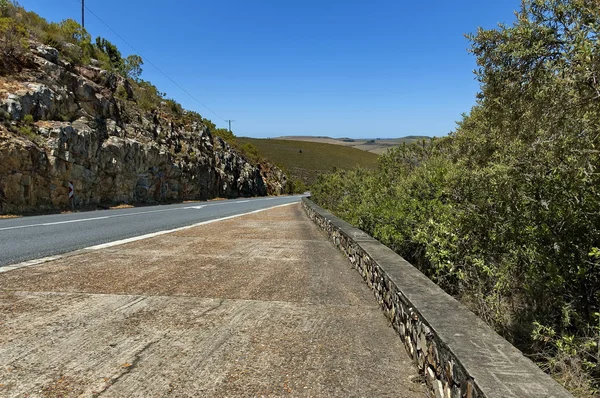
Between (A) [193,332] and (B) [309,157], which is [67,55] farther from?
(B) [309,157]

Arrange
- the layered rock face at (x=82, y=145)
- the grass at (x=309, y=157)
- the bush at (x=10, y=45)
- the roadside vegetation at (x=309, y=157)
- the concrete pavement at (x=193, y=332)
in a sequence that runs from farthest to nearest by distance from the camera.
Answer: the grass at (x=309, y=157), the roadside vegetation at (x=309, y=157), the bush at (x=10, y=45), the layered rock face at (x=82, y=145), the concrete pavement at (x=193, y=332)

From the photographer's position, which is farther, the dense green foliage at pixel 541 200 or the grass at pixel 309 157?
the grass at pixel 309 157

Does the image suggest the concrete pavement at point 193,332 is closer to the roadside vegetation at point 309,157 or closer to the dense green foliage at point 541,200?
the dense green foliage at point 541,200

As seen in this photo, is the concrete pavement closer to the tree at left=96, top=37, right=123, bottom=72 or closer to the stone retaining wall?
the stone retaining wall

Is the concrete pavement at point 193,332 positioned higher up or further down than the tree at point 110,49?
further down

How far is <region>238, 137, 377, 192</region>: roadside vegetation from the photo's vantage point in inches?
4218

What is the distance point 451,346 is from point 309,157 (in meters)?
125

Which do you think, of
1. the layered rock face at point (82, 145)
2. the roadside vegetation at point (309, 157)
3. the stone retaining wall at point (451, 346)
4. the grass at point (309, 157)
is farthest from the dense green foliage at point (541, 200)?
the grass at point (309, 157)

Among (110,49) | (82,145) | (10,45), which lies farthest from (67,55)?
(110,49)

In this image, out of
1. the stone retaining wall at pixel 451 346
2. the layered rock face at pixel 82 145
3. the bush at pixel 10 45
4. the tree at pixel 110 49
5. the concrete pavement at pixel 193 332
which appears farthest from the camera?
the tree at pixel 110 49

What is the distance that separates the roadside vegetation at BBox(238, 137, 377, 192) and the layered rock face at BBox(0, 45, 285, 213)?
6463 cm

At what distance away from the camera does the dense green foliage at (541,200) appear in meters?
2.90

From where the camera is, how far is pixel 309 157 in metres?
127

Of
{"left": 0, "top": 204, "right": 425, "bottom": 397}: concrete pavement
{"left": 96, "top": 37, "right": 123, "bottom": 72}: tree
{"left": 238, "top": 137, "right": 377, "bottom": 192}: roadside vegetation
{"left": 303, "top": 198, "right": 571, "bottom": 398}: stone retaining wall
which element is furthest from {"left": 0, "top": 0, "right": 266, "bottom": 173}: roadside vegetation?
{"left": 238, "top": 137, "right": 377, "bottom": 192}: roadside vegetation
